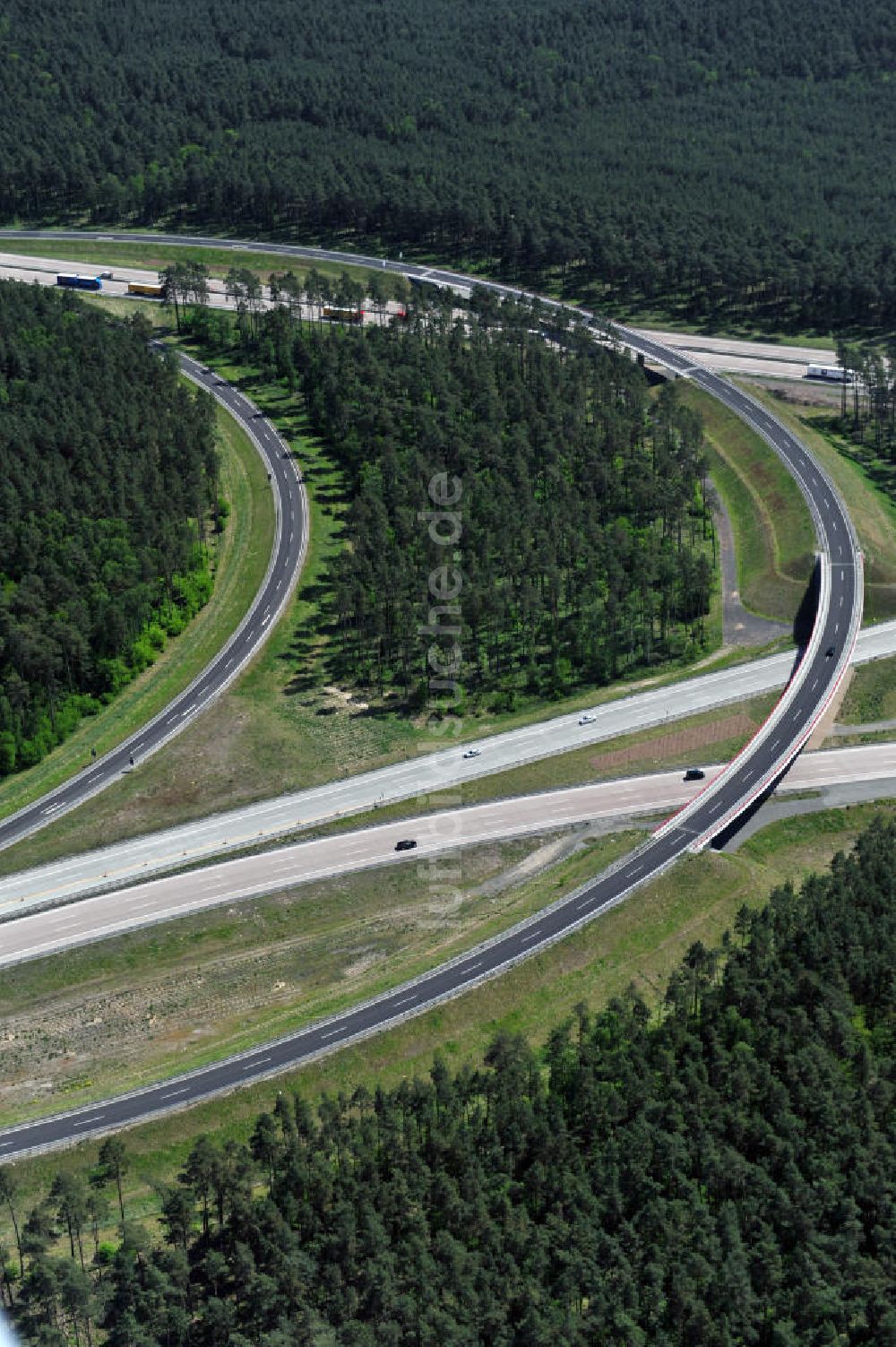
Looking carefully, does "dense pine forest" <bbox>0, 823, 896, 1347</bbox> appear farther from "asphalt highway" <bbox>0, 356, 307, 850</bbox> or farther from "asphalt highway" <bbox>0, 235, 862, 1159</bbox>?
"asphalt highway" <bbox>0, 356, 307, 850</bbox>

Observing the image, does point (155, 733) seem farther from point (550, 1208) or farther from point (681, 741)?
point (550, 1208)

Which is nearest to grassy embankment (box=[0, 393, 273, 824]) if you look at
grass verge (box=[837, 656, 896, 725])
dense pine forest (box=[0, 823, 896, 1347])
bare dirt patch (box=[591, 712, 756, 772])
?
bare dirt patch (box=[591, 712, 756, 772])

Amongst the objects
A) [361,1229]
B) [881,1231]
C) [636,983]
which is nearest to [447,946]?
[636,983]

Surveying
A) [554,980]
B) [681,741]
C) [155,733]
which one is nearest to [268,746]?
[155,733]

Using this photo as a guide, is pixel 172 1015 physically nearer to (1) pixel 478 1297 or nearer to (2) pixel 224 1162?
(2) pixel 224 1162

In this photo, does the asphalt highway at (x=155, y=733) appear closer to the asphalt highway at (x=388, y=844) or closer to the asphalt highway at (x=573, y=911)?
the asphalt highway at (x=388, y=844)

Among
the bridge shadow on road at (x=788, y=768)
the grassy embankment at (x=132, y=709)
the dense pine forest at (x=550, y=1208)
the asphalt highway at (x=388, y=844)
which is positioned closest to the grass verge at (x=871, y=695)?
the asphalt highway at (x=388, y=844)

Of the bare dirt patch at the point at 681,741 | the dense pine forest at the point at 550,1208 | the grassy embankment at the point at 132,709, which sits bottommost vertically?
the dense pine forest at the point at 550,1208
